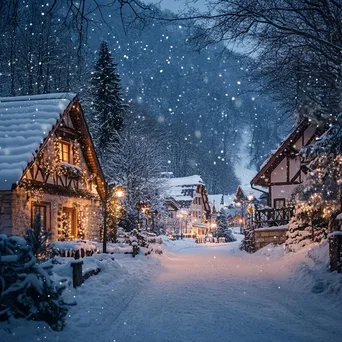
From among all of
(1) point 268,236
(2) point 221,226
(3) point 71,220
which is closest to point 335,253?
(1) point 268,236

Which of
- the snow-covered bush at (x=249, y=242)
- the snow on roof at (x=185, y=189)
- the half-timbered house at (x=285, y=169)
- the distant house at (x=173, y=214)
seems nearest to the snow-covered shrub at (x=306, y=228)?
the snow-covered bush at (x=249, y=242)

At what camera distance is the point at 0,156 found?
1598cm

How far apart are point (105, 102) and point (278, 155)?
59.2 ft

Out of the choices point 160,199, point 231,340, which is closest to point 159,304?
point 231,340

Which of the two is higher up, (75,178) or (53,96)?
(53,96)

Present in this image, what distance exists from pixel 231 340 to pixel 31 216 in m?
13.1

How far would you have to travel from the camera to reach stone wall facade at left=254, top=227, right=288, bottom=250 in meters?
22.8

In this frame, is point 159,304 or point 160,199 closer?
point 159,304

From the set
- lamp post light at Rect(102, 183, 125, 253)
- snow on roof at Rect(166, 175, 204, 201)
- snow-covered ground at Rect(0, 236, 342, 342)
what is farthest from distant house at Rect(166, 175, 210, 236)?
snow-covered ground at Rect(0, 236, 342, 342)

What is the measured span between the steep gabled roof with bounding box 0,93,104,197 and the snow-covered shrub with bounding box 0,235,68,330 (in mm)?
9718

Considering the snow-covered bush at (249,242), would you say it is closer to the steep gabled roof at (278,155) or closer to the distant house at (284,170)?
the distant house at (284,170)

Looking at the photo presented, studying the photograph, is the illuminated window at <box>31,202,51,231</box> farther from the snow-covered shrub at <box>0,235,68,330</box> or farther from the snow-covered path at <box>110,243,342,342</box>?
the snow-covered shrub at <box>0,235,68,330</box>

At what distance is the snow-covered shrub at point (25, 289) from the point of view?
5.73 m

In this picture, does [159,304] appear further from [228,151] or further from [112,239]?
[228,151]
